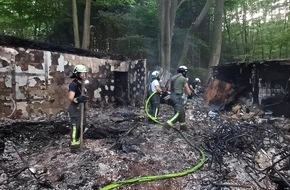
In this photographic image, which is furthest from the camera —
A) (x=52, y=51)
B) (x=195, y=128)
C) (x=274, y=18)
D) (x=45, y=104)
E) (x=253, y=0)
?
(x=253, y=0)

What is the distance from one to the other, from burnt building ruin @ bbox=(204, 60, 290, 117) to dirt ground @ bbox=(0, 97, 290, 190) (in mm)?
2160

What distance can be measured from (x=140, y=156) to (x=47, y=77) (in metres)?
5.48

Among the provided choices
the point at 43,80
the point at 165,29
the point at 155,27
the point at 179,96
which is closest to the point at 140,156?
the point at 179,96

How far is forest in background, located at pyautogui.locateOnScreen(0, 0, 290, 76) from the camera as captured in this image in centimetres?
1495

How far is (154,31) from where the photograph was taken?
18.7 m

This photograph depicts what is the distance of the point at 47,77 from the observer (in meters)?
10.1

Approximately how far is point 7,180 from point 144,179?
2.35 meters

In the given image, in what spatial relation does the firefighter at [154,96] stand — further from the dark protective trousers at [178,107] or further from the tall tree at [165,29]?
the tall tree at [165,29]

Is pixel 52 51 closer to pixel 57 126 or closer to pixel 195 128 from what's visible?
pixel 57 126

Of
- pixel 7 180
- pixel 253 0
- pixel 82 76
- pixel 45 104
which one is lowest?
pixel 7 180

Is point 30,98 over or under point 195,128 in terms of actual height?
over

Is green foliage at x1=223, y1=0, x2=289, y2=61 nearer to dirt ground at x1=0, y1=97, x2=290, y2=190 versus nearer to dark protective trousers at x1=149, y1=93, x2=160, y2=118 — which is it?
dirt ground at x1=0, y1=97, x2=290, y2=190

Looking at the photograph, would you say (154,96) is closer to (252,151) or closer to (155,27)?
(252,151)

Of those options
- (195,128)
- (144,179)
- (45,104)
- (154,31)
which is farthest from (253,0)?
(144,179)
